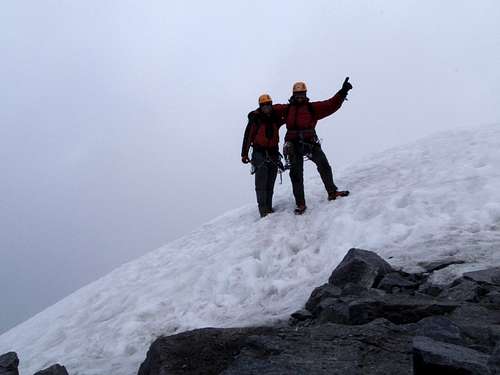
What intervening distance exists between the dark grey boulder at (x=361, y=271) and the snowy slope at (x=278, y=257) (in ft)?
1.63

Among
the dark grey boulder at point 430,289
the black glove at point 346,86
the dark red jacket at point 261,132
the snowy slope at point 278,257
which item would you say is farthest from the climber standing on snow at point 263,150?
the dark grey boulder at point 430,289

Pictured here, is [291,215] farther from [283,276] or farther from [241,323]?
[241,323]

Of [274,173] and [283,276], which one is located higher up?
[274,173]

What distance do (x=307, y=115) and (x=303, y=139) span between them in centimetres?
54

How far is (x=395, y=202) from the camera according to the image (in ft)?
30.7

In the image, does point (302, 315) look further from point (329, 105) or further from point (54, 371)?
point (329, 105)

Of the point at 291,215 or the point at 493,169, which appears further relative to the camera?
the point at 291,215

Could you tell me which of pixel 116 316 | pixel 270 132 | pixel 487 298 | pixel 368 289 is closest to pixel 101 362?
pixel 116 316

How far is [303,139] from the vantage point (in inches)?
436

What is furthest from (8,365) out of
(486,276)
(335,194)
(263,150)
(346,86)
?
(346,86)

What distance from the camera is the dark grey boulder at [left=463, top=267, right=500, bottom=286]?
545cm

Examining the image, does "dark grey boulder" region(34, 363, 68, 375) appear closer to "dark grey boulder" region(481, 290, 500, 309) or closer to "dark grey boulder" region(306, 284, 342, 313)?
"dark grey boulder" region(306, 284, 342, 313)

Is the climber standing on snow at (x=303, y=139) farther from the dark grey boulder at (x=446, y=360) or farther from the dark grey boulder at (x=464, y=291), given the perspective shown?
the dark grey boulder at (x=446, y=360)

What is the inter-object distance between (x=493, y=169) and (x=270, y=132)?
472 centimetres
